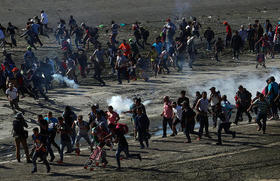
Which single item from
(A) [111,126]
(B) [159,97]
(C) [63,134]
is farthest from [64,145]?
(B) [159,97]

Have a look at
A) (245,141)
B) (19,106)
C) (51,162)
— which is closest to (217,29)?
(19,106)

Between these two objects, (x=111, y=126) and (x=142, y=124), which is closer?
(x=111, y=126)

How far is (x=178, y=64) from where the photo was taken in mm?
30703

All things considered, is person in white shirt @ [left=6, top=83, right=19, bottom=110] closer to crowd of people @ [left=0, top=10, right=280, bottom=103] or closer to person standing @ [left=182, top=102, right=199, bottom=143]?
crowd of people @ [left=0, top=10, right=280, bottom=103]

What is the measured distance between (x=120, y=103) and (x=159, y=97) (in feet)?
6.74

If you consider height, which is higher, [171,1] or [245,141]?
[171,1]

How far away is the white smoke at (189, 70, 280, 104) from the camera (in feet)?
88.3

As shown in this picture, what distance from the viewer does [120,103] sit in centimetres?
2467

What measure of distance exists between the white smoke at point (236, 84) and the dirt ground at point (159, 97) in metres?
0.33

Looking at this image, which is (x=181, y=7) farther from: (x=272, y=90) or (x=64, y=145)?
(x=64, y=145)

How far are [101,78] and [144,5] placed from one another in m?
22.3

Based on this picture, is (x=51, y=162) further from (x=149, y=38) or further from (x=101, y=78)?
(x=149, y=38)

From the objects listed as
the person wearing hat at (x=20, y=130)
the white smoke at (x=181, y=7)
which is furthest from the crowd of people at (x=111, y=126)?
the white smoke at (x=181, y=7)

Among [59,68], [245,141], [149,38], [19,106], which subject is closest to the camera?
[245,141]
